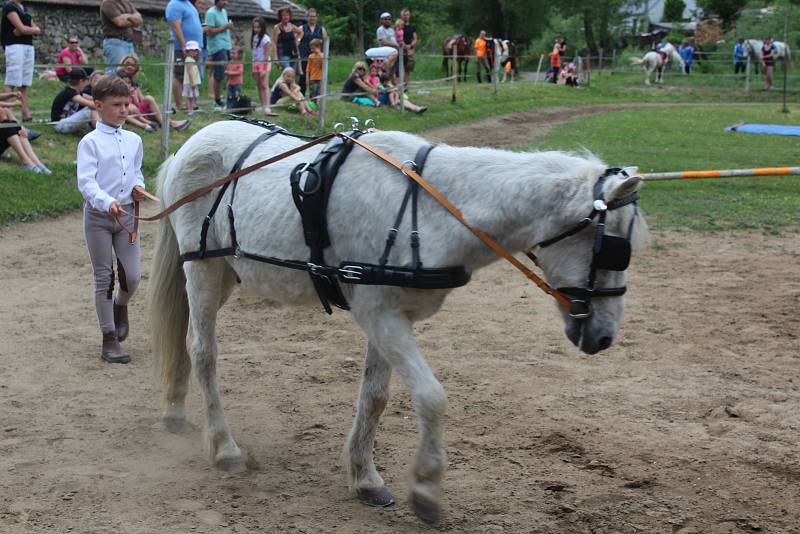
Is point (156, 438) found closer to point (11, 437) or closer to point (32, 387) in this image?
point (11, 437)

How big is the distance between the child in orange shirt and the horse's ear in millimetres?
12762

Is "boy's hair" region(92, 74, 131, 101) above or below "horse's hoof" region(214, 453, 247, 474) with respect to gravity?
above

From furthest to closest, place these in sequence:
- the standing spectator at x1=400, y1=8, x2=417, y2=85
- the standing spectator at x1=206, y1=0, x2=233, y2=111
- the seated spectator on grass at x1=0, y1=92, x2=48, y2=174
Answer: the standing spectator at x1=400, y1=8, x2=417, y2=85 < the standing spectator at x1=206, y1=0, x2=233, y2=111 < the seated spectator on grass at x1=0, y1=92, x2=48, y2=174

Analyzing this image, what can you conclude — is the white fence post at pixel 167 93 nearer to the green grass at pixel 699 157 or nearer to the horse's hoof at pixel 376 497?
the green grass at pixel 699 157

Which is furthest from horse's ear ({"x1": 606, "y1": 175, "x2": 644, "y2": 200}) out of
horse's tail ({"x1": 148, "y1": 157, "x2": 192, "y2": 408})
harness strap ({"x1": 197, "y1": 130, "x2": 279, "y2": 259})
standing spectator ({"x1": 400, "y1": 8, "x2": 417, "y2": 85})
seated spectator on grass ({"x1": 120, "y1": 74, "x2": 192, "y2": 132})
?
standing spectator ({"x1": 400, "y1": 8, "x2": 417, "y2": 85})

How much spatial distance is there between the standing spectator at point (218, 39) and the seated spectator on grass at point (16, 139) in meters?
3.52

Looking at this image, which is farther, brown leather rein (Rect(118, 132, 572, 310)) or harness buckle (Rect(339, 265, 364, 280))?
harness buckle (Rect(339, 265, 364, 280))

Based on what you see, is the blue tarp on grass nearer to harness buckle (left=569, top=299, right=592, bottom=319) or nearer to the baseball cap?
the baseball cap

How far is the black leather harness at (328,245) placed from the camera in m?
3.67

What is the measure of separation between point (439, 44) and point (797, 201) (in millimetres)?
35041

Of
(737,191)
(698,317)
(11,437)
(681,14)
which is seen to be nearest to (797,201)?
(737,191)

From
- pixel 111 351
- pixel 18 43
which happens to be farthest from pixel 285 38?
pixel 111 351

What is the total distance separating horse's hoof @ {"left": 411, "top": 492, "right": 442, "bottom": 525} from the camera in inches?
144

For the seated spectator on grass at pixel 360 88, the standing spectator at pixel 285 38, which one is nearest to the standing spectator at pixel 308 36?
the standing spectator at pixel 285 38
